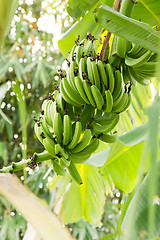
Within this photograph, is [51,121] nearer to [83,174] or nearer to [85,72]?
[85,72]

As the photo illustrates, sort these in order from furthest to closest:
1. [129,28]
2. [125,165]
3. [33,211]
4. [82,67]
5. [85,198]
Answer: [85,198] → [125,165] → [82,67] → [129,28] → [33,211]

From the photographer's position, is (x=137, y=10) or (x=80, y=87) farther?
(x=137, y=10)

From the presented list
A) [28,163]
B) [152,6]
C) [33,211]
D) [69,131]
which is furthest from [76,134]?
[33,211]

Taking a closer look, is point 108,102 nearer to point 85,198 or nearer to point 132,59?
point 132,59

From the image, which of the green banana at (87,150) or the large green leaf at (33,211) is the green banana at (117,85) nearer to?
the green banana at (87,150)

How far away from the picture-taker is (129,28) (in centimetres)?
58

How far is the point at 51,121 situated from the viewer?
2.37 feet

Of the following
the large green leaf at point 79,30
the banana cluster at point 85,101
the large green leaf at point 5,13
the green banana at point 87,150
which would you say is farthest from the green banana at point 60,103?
the large green leaf at point 5,13

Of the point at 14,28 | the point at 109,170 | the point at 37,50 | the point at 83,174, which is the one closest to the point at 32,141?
the point at 37,50

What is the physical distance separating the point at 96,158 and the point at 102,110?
6.8 inches

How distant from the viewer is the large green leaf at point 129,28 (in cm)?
57

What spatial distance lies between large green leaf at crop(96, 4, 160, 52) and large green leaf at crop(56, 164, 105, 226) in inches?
24.3

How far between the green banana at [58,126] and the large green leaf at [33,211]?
459 millimetres

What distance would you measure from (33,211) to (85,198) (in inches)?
38.9
